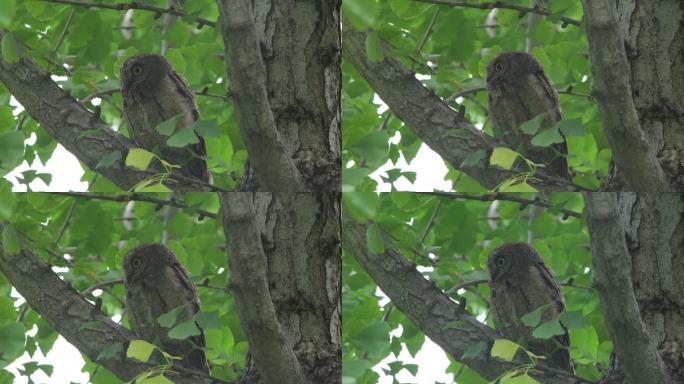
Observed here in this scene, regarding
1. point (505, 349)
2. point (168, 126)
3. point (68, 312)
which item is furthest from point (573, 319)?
point (68, 312)

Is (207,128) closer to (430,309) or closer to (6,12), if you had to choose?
(6,12)

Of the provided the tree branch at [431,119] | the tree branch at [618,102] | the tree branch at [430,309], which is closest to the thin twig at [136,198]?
the tree branch at [430,309]

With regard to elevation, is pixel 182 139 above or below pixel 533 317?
above

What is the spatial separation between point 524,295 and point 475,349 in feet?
0.52

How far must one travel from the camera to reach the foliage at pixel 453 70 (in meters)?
1.96

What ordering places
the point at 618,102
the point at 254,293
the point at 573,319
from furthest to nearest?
the point at 573,319, the point at 618,102, the point at 254,293

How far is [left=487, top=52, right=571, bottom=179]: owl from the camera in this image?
6.41 feet

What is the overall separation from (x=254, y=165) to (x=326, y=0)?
39cm

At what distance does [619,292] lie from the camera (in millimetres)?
1877

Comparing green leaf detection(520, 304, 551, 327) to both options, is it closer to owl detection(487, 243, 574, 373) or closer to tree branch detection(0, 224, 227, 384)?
owl detection(487, 243, 574, 373)

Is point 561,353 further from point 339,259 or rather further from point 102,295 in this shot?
point 102,295

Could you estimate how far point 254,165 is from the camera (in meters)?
1.83

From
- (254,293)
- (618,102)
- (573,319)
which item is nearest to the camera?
(254,293)

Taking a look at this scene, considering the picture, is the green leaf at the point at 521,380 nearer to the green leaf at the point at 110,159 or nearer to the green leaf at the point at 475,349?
the green leaf at the point at 475,349
